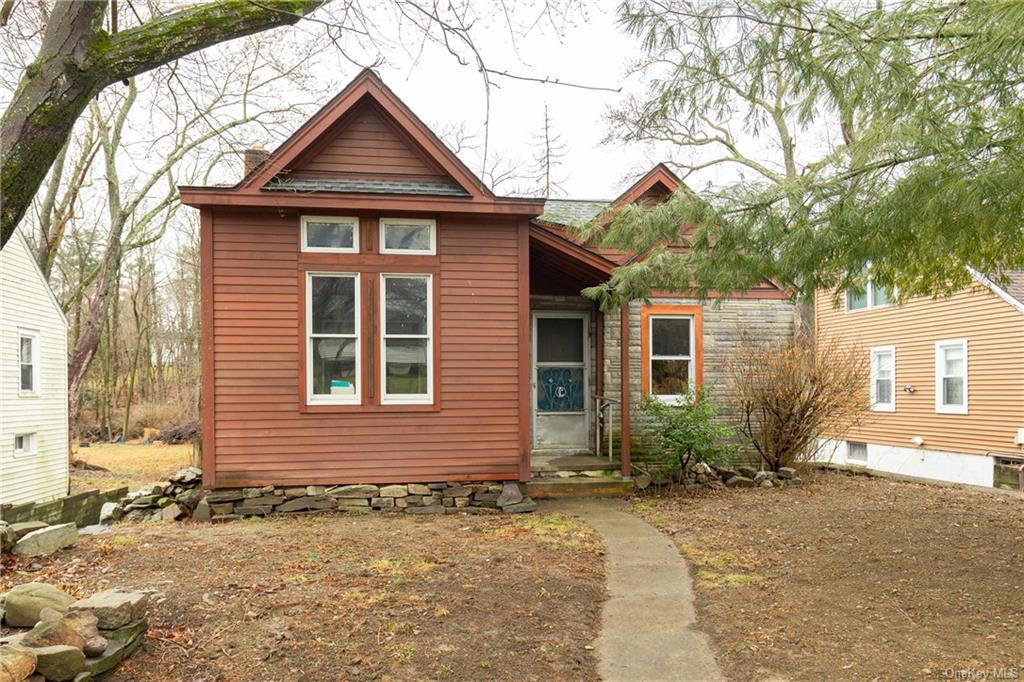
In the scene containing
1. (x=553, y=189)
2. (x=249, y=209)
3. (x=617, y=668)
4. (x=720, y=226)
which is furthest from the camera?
(x=553, y=189)

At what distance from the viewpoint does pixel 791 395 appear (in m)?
10.2

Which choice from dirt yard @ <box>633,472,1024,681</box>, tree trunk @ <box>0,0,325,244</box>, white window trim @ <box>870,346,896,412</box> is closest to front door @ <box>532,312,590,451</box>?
dirt yard @ <box>633,472,1024,681</box>

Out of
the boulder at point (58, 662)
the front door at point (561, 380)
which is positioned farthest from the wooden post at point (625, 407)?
the boulder at point (58, 662)

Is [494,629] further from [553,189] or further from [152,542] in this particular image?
[553,189]

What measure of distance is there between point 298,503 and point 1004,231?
7492 millimetres

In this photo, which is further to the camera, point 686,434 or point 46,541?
point 686,434

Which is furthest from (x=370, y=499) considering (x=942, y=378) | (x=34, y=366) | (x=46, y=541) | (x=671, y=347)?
(x=942, y=378)

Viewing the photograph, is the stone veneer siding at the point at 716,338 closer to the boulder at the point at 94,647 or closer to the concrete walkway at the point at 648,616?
the concrete walkway at the point at 648,616

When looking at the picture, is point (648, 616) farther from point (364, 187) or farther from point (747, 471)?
point (747, 471)

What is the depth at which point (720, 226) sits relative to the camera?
580cm

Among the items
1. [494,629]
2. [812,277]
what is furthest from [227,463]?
[812,277]

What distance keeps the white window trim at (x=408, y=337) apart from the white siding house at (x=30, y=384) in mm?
9981

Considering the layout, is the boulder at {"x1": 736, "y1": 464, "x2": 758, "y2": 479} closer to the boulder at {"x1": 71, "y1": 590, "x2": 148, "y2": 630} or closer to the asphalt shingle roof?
the asphalt shingle roof

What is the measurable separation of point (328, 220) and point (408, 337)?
5.82ft
